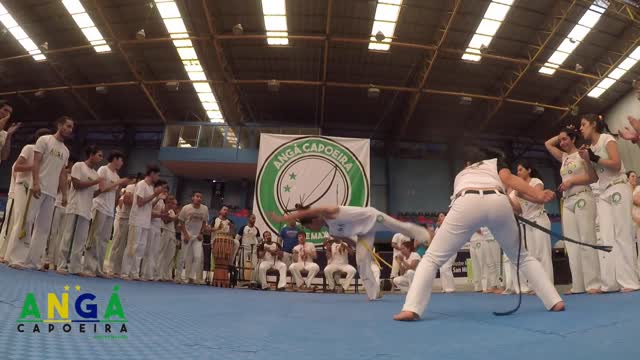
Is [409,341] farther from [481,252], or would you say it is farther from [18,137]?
[18,137]

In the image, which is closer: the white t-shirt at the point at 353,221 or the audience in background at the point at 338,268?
the white t-shirt at the point at 353,221

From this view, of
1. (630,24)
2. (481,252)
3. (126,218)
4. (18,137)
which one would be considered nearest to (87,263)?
(126,218)

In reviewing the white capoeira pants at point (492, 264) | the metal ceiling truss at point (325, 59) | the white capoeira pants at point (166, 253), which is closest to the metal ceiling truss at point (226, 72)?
the metal ceiling truss at point (325, 59)

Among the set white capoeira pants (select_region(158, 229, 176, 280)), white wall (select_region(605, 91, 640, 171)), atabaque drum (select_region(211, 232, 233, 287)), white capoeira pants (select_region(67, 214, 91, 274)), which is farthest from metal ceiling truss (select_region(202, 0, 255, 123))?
white wall (select_region(605, 91, 640, 171))

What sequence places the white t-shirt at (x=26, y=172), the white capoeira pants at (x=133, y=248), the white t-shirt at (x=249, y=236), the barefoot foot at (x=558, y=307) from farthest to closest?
the white t-shirt at (x=249, y=236) < the white capoeira pants at (x=133, y=248) < the white t-shirt at (x=26, y=172) < the barefoot foot at (x=558, y=307)

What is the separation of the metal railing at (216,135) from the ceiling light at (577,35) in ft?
36.7

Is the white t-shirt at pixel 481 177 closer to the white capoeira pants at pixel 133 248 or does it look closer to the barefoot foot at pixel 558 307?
the barefoot foot at pixel 558 307

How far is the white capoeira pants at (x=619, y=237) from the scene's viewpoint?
14.4ft

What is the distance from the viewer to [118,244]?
273 inches

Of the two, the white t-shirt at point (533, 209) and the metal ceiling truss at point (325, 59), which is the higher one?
the metal ceiling truss at point (325, 59)

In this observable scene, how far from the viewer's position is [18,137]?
77.9 feet

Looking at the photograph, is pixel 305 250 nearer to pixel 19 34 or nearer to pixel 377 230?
pixel 377 230

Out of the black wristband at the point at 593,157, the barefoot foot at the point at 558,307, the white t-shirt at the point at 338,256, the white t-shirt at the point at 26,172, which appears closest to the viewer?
the barefoot foot at the point at 558,307

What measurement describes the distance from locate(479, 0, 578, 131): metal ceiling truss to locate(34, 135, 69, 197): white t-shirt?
1500cm
